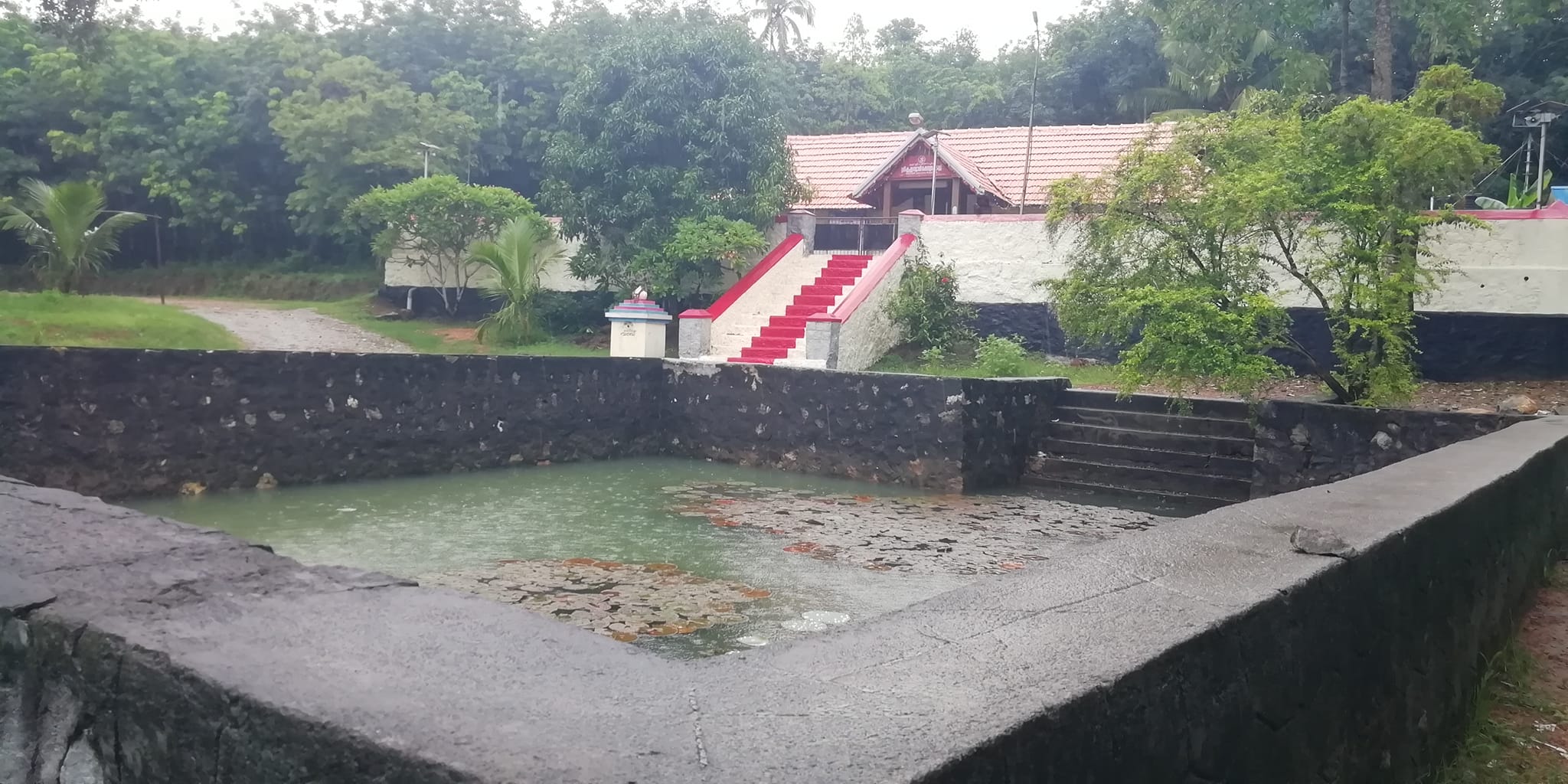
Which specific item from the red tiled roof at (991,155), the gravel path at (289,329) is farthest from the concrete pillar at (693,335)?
the red tiled roof at (991,155)

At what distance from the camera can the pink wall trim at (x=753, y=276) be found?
1365cm

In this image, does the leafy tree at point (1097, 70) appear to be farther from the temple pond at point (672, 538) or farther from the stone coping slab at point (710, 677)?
the stone coping slab at point (710, 677)

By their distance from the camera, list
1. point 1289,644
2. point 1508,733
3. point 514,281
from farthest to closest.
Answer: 1. point 514,281
2. point 1508,733
3. point 1289,644

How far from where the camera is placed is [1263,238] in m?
8.83

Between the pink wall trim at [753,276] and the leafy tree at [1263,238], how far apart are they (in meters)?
5.56

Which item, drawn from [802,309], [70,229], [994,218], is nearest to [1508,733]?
[994,218]

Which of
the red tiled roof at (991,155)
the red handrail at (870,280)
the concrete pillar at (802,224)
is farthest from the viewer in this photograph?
the red tiled roof at (991,155)

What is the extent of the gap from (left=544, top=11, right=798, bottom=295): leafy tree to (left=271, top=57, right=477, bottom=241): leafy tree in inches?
221

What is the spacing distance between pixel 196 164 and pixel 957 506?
18811mm

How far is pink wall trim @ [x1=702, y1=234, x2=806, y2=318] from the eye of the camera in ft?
44.8

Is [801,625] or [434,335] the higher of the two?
[434,335]

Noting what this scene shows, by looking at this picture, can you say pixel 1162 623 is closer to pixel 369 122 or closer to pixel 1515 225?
pixel 1515 225

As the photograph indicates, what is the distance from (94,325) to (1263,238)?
12.2m

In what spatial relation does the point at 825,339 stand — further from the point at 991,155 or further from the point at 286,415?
the point at 991,155
